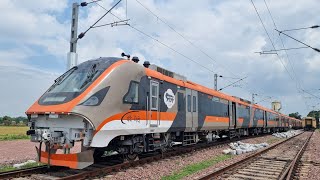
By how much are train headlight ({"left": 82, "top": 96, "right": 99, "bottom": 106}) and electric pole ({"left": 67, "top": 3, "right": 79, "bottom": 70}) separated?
19.7ft

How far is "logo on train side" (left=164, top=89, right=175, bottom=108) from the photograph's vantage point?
13375 mm

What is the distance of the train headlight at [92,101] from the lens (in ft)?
30.8

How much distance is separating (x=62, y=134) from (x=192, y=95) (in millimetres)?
8237

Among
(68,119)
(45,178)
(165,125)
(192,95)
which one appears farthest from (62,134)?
(192,95)

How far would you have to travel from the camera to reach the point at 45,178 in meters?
8.97

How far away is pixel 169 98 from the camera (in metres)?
13.7

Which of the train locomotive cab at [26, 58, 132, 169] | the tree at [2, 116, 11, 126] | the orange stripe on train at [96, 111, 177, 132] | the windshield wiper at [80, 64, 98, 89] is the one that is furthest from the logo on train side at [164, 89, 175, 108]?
the tree at [2, 116, 11, 126]

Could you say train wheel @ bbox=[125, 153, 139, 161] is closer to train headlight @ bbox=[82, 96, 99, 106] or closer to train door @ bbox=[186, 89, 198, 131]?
train headlight @ bbox=[82, 96, 99, 106]

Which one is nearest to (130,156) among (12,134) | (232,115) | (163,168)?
(163,168)

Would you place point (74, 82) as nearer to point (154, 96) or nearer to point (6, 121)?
point (154, 96)

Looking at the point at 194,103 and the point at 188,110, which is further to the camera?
the point at 194,103

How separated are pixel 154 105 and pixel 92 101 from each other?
132 inches

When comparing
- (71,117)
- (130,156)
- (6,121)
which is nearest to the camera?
(71,117)

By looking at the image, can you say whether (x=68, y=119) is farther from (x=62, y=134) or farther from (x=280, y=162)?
(x=280, y=162)
